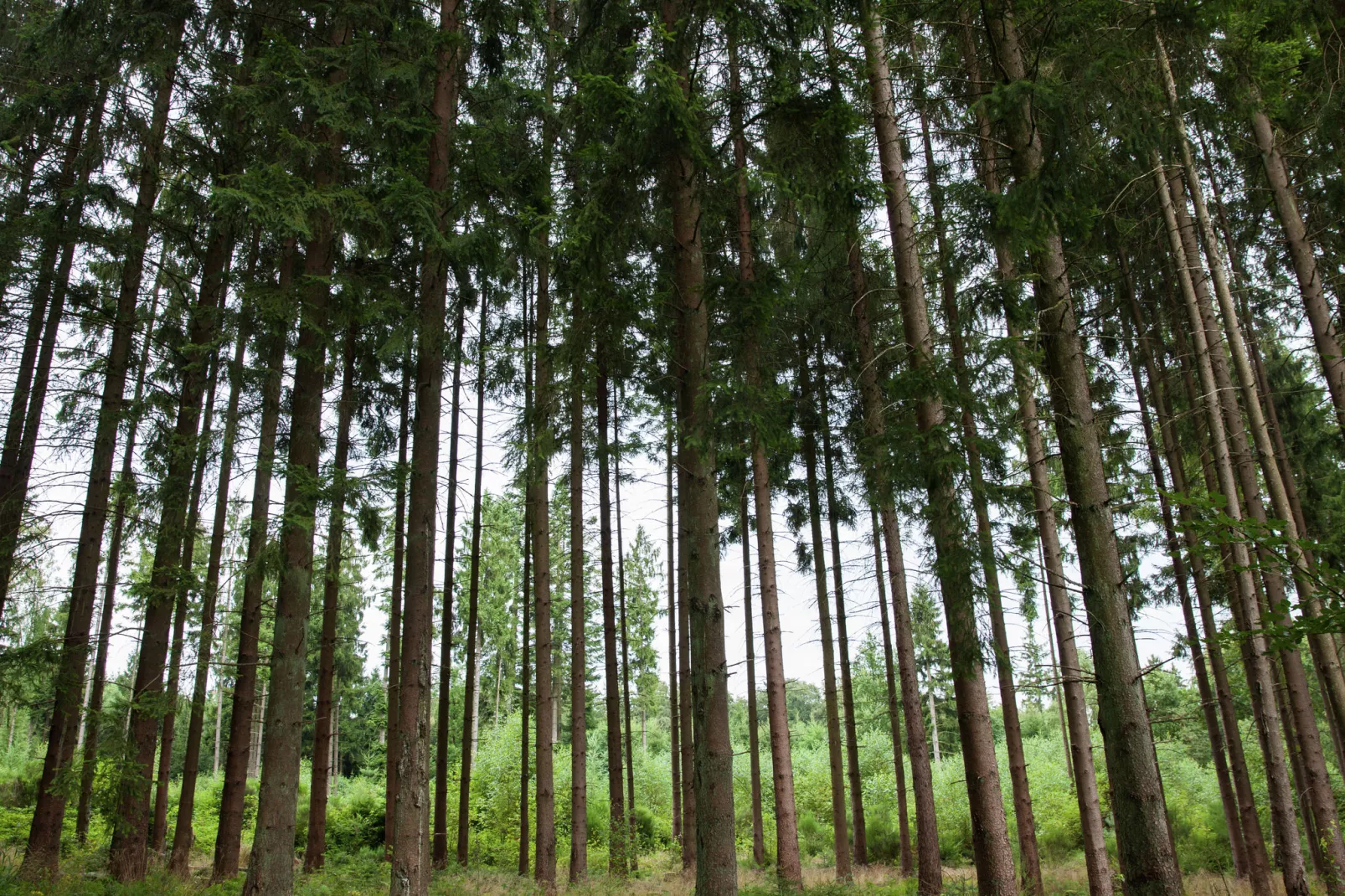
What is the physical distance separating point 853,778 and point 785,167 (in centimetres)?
1182

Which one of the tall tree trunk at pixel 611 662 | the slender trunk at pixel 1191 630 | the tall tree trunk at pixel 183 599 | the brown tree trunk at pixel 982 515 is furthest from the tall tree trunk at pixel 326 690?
the slender trunk at pixel 1191 630

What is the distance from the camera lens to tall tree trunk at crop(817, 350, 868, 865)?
1470 centimetres

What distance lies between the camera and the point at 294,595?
861 centimetres

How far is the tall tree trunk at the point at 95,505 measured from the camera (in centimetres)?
905

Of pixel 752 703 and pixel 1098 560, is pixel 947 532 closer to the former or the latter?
pixel 1098 560


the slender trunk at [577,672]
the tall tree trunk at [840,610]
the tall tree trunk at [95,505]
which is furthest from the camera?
the tall tree trunk at [840,610]

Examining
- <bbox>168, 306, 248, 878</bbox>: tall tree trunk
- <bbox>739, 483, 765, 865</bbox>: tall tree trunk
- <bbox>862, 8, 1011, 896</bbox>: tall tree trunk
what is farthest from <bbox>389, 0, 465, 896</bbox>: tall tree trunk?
<bbox>739, 483, 765, 865</bbox>: tall tree trunk

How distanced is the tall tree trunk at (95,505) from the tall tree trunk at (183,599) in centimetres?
100

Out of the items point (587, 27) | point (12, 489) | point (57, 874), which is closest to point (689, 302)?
point (587, 27)

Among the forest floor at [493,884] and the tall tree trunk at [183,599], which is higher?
the tall tree trunk at [183,599]

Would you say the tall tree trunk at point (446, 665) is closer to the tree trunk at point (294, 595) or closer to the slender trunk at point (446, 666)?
the slender trunk at point (446, 666)

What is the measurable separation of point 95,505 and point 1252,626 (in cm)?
1457

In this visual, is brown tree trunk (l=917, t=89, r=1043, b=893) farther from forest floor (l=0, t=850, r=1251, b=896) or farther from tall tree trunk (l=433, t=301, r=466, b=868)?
tall tree trunk (l=433, t=301, r=466, b=868)

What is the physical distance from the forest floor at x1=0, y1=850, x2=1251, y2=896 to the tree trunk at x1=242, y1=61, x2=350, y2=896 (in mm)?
1896
